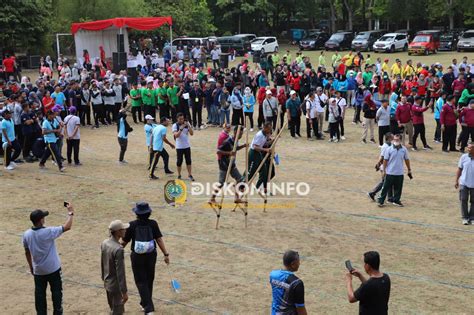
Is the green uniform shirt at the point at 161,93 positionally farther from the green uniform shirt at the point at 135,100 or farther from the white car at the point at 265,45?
the white car at the point at 265,45

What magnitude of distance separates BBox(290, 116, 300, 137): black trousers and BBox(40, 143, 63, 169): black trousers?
24.1ft

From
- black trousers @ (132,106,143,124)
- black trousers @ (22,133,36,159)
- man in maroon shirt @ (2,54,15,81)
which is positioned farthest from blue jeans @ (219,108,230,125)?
man in maroon shirt @ (2,54,15,81)

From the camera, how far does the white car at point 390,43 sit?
147 ft

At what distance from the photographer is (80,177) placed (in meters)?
16.0

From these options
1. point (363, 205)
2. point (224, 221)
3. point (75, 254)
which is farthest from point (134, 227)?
point (363, 205)

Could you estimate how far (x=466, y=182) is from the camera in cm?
1190

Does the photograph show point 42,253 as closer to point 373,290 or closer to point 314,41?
point 373,290

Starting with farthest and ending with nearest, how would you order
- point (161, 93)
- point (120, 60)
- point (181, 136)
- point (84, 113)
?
1. point (120, 60)
2. point (84, 113)
3. point (161, 93)
4. point (181, 136)

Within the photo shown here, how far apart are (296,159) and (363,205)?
4.60 metres

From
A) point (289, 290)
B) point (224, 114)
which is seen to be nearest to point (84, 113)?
point (224, 114)

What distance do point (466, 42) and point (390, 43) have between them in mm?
4918

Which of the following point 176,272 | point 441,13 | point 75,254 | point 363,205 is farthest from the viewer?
point 441,13

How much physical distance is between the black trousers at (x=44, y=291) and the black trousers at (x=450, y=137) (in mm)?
13053

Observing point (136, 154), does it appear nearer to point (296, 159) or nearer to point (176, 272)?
point (296, 159)
